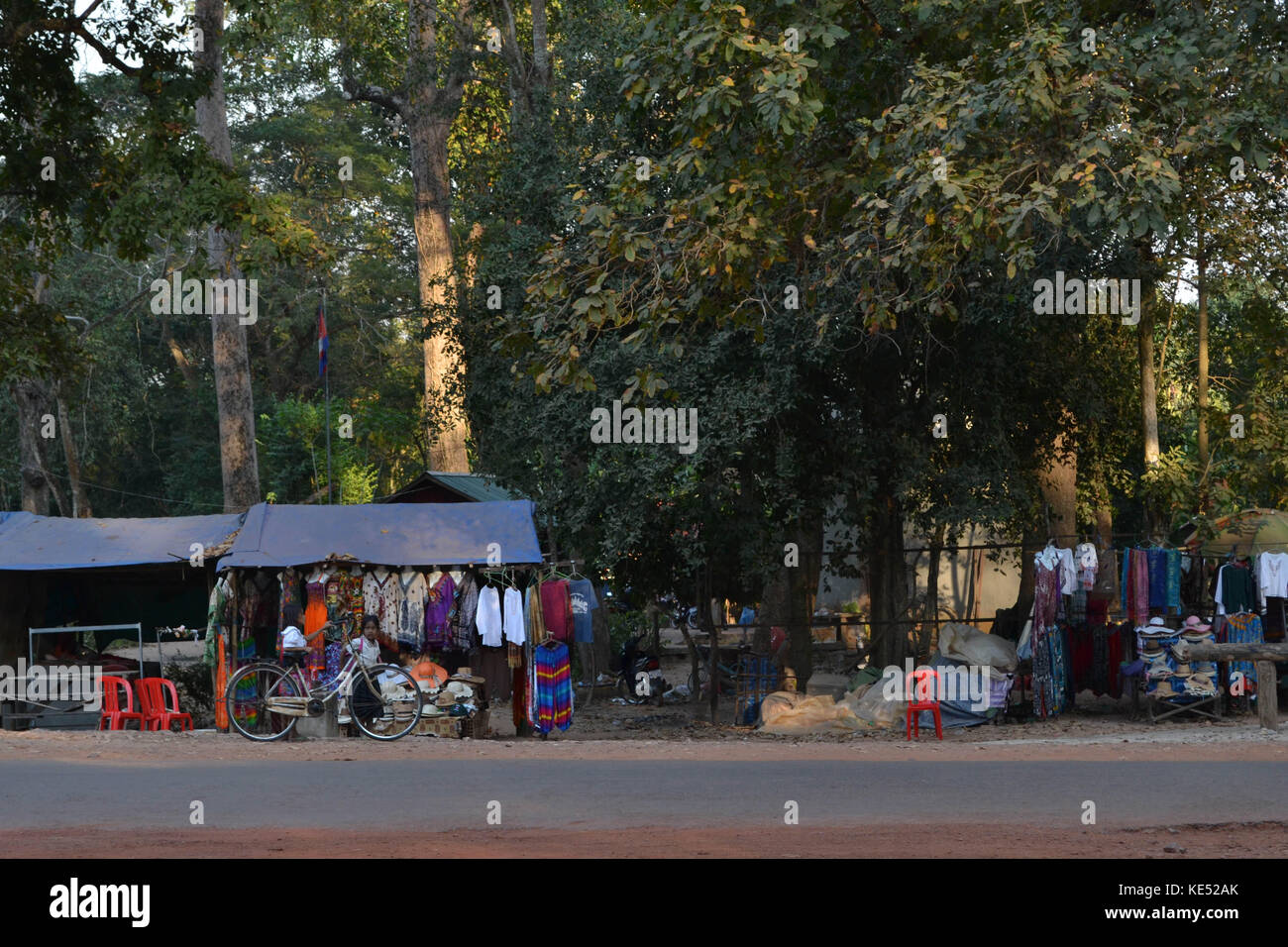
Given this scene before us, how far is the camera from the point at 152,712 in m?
17.3

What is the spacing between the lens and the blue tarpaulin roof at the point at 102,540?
1766 cm

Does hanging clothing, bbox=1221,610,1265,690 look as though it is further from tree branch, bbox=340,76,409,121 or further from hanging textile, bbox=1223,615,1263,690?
tree branch, bbox=340,76,409,121

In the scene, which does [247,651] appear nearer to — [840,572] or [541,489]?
[541,489]

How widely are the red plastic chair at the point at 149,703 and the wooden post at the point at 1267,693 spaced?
41.1ft

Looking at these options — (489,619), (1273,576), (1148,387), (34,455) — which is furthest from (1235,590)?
(34,455)

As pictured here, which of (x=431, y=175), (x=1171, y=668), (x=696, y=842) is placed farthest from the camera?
(x=431, y=175)

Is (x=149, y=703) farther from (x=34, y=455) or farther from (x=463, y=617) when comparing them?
(x=34, y=455)

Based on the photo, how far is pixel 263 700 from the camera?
16281 mm

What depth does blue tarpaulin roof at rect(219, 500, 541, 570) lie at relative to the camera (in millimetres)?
16703

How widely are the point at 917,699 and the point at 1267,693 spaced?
144 inches

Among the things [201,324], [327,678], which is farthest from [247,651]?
[201,324]

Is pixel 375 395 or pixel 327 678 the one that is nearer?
pixel 327 678

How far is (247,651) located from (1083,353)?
1114cm

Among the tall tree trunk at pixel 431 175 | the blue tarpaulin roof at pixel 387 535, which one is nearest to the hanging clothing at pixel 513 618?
the blue tarpaulin roof at pixel 387 535
